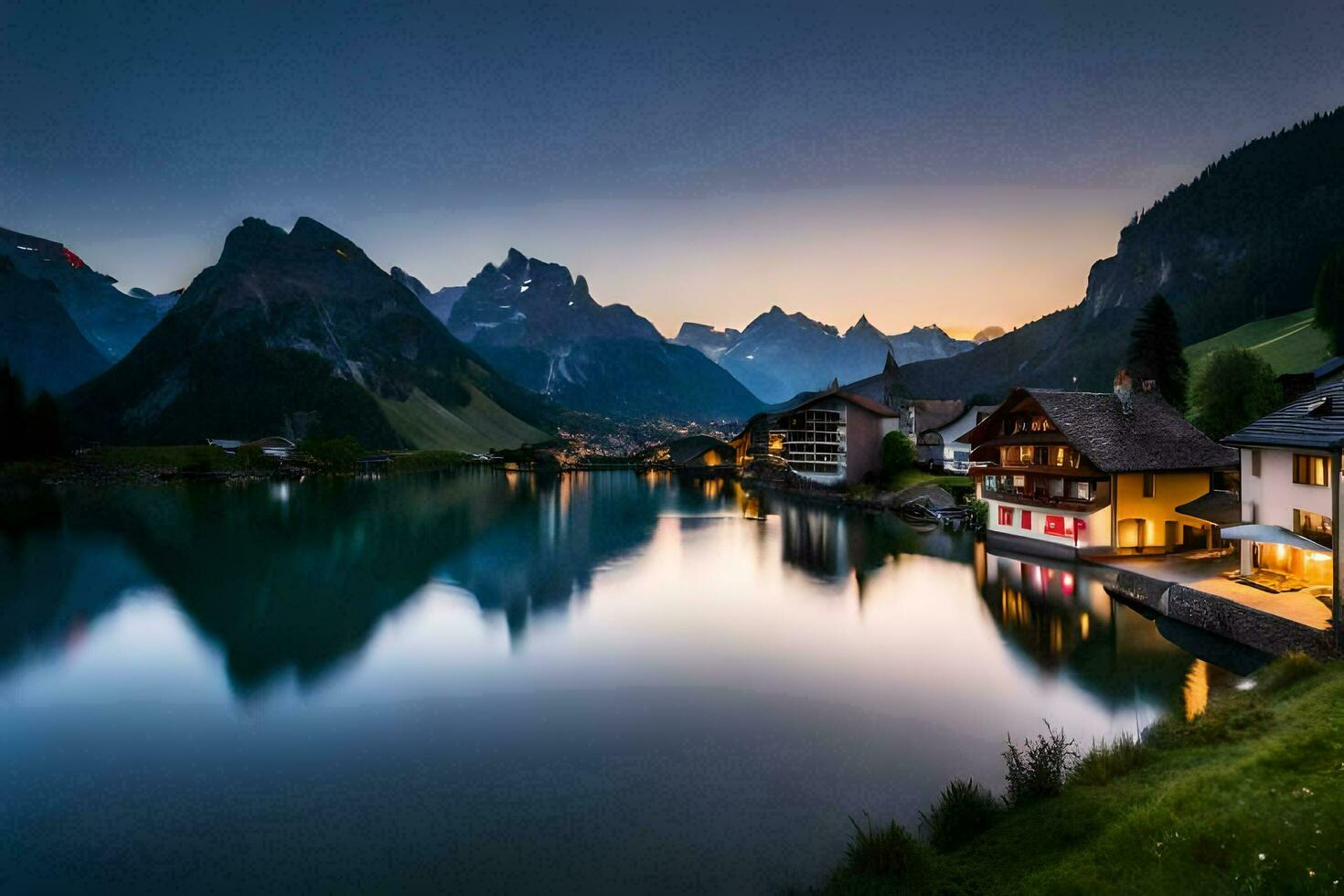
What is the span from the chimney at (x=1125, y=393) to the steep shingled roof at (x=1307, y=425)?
14102mm

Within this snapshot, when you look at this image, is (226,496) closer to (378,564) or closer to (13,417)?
(13,417)

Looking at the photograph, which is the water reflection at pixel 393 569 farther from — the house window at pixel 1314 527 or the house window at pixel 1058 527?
the house window at pixel 1314 527

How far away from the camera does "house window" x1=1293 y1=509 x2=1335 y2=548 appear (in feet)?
73.7

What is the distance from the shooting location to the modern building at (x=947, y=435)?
7800 centimetres

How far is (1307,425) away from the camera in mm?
23281

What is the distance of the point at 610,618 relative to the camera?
32.2 meters

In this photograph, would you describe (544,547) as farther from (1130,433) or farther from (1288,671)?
(1288,671)

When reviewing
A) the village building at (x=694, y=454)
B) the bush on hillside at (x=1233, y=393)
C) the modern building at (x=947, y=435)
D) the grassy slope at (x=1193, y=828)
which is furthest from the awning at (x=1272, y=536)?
Result: the village building at (x=694, y=454)

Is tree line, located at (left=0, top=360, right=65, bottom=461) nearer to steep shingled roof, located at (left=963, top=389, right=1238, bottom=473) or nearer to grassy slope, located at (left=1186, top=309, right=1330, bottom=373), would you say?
steep shingled roof, located at (left=963, top=389, right=1238, bottom=473)

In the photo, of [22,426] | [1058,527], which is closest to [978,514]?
[1058,527]

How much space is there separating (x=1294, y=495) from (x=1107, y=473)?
12.4 metres

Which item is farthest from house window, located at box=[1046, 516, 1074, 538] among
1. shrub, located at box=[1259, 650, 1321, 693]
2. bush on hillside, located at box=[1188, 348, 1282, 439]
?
bush on hillside, located at box=[1188, 348, 1282, 439]

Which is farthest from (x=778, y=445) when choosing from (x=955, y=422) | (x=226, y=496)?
(x=226, y=496)

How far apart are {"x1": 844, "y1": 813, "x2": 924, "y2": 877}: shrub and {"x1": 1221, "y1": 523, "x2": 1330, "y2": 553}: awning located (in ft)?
64.8
